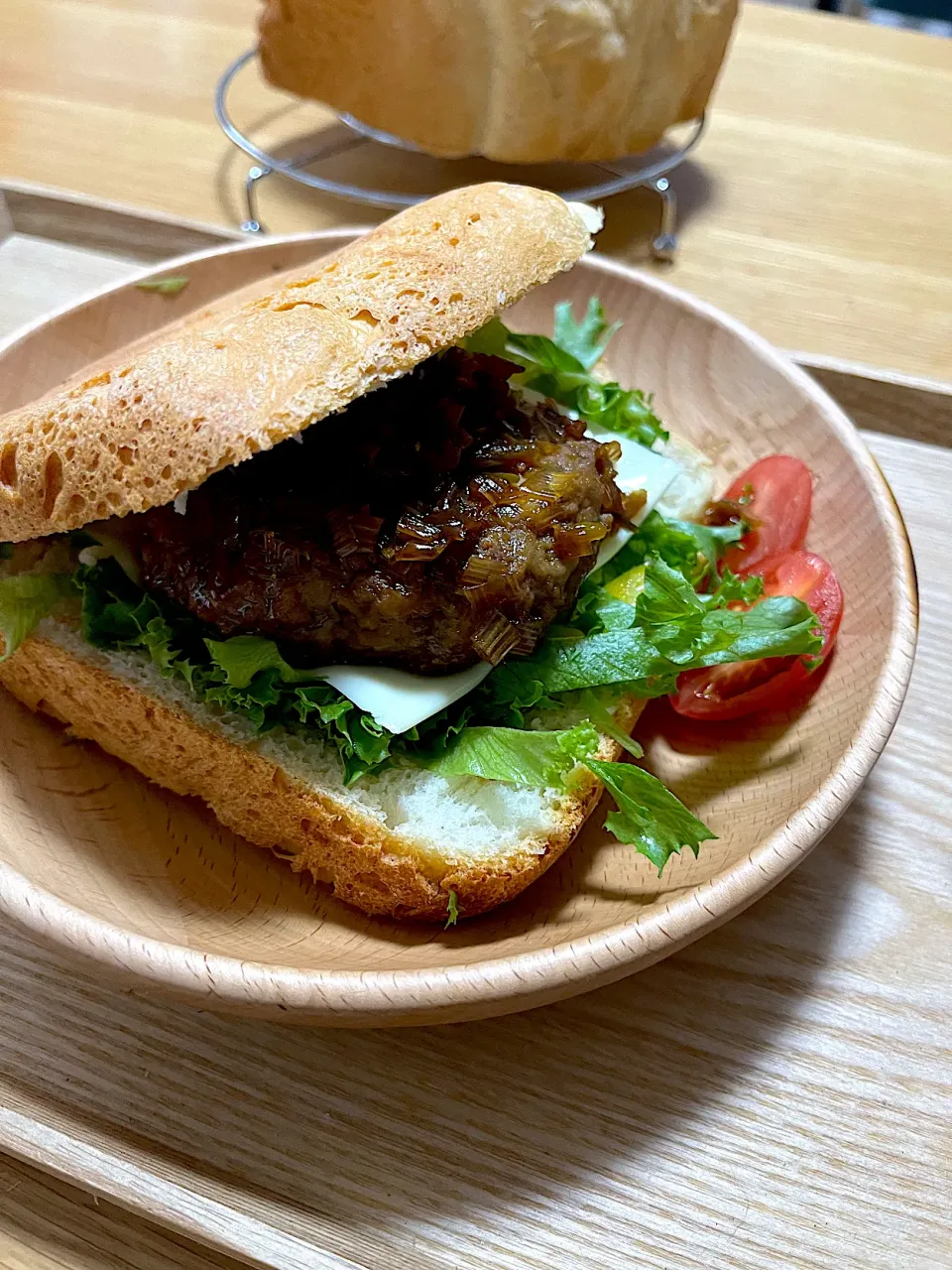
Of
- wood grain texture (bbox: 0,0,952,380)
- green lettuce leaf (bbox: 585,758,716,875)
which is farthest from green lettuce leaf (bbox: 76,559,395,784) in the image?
wood grain texture (bbox: 0,0,952,380)

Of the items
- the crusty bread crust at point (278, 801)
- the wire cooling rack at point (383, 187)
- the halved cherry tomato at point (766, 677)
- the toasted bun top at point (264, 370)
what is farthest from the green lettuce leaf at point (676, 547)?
the wire cooling rack at point (383, 187)

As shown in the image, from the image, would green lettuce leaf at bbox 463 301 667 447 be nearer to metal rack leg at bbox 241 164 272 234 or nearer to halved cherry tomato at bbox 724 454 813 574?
halved cherry tomato at bbox 724 454 813 574

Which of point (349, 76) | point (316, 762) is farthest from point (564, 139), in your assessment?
point (316, 762)

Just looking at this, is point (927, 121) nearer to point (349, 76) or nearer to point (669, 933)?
point (349, 76)

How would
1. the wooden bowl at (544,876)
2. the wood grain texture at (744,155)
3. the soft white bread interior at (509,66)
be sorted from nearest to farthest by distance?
the wooden bowl at (544,876) → the soft white bread interior at (509,66) → the wood grain texture at (744,155)

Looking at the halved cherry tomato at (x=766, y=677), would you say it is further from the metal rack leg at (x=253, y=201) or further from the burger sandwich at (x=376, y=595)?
the metal rack leg at (x=253, y=201)

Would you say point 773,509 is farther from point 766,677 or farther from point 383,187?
point 383,187
